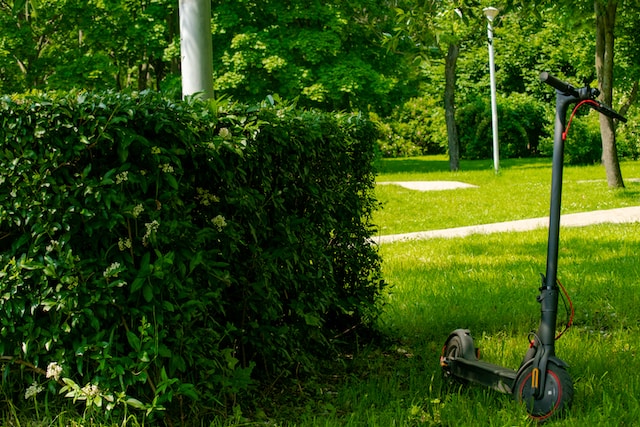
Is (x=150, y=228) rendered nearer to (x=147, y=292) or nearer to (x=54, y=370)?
(x=147, y=292)

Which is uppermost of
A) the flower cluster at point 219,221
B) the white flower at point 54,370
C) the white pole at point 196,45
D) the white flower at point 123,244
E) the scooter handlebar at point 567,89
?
the white pole at point 196,45

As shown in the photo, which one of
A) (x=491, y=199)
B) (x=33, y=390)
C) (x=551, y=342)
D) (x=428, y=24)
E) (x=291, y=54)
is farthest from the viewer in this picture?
(x=291, y=54)

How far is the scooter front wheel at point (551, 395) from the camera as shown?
337 cm

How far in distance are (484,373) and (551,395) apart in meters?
0.52

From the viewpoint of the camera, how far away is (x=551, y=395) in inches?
133

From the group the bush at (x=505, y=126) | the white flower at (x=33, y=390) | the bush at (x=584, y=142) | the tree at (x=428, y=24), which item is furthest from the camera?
the bush at (x=505, y=126)

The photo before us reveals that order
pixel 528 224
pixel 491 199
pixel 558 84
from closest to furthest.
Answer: pixel 558 84 → pixel 528 224 → pixel 491 199

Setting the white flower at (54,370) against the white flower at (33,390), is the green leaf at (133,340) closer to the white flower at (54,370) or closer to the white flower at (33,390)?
the white flower at (54,370)

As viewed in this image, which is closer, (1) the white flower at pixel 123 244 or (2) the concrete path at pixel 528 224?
(1) the white flower at pixel 123 244

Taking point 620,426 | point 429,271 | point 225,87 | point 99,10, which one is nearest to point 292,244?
point 620,426

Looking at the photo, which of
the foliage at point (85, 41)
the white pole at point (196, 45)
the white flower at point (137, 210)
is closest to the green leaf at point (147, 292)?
the white flower at point (137, 210)

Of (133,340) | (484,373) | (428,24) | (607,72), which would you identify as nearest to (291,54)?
(607,72)

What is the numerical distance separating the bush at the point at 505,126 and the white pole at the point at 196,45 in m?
28.1

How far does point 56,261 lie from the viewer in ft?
9.98
